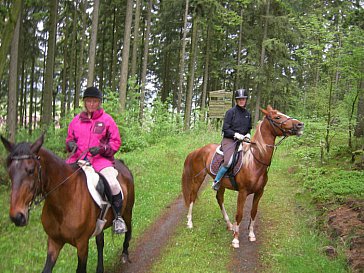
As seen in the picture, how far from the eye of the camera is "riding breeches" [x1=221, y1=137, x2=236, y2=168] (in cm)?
713

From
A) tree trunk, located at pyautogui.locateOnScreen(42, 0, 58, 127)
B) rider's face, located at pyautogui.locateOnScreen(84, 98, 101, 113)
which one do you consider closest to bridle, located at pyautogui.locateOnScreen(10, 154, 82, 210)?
rider's face, located at pyautogui.locateOnScreen(84, 98, 101, 113)

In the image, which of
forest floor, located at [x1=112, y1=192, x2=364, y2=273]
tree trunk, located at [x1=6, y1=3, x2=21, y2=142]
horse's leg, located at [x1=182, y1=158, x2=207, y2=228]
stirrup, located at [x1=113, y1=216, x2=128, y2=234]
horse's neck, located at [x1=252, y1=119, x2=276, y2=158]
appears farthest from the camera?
tree trunk, located at [x1=6, y1=3, x2=21, y2=142]

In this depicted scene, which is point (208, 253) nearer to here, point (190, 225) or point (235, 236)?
point (235, 236)

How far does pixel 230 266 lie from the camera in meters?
6.06

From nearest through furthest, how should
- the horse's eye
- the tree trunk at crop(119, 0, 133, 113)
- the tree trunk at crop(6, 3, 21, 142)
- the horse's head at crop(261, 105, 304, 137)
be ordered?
the horse's eye → the horse's head at crop(261, 105, 304, 137) → the tree trunk at crop(6, 3, 21, 142) → the tree trunk at crop(119, 0, 133, 113)

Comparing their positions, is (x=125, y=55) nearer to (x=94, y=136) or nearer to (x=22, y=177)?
(x=94, y=136)

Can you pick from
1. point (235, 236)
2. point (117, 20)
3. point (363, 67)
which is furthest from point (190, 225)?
point (117, 20)

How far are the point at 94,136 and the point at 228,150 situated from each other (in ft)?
11.0

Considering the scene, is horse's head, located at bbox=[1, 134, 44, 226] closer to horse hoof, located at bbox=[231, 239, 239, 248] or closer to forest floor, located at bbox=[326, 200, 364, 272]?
horse hoof, located at bbox=[231, 239, 239, 248]

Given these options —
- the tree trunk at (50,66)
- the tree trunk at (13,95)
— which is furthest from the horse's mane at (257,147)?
the tree trunk at (50,66)

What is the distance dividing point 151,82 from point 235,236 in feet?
104

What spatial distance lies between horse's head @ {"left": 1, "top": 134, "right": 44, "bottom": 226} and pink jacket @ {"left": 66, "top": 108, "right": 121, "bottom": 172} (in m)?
1.27

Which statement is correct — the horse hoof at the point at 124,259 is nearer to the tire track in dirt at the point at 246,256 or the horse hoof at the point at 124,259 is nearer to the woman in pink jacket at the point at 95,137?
the woman in pink jacket at the point at 95,137

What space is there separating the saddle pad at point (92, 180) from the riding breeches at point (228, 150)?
322cm
